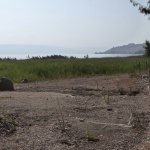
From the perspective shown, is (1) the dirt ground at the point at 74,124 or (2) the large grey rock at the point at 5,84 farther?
(2) the large grey rock at the point at 5,84

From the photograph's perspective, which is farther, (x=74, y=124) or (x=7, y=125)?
(x=74, y=124)

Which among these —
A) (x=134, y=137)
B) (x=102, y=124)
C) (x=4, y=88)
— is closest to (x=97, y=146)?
(x=134, y=137)

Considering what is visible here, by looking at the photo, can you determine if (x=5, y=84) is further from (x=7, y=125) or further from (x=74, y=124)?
(x=74, y=124)

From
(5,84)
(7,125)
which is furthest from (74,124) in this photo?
(5,84)

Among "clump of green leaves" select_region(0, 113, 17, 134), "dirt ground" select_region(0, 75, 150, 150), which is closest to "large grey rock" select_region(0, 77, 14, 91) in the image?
"dirt ground" select_region(0, 75, 150, 150)

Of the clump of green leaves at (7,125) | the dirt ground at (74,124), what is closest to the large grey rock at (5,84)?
the dirt ground at (74,124)

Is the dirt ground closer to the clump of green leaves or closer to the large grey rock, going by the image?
the clump of green leaves

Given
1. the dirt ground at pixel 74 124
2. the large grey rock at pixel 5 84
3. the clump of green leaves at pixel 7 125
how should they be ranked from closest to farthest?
1. the dirt ground at pixel 74 124
2. the clump of green leaves at pixel 7 125
3. the large grey rock at pixel 5 84

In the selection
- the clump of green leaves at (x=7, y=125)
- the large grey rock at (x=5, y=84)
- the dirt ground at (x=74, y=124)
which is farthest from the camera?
the large grey rock at (x=5, y=84)

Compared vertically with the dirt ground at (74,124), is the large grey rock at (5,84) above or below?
above

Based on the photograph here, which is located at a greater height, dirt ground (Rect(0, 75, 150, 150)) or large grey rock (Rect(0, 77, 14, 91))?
large grey rock (Rect(0, 77, 14, 91))

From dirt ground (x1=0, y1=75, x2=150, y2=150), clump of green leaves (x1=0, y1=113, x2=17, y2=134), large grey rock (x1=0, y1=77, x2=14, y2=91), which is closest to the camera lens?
dirt ground (x1=0, y1=75, x2=150, y2=150)

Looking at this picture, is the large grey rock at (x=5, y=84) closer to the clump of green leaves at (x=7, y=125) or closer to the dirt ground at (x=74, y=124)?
the dirt ground at (x=74, y=124)

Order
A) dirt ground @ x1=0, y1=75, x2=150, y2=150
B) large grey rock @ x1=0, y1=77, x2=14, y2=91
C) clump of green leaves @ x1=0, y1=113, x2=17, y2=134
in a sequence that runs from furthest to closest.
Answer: large grey rock @ x1=0, y1=77, x2=14, y2=91
clump of green leaves @ x1=0, y1=113, x2=17, y2=134
dirt ground @ x1=0, y1=75, x2=150, y2=150
